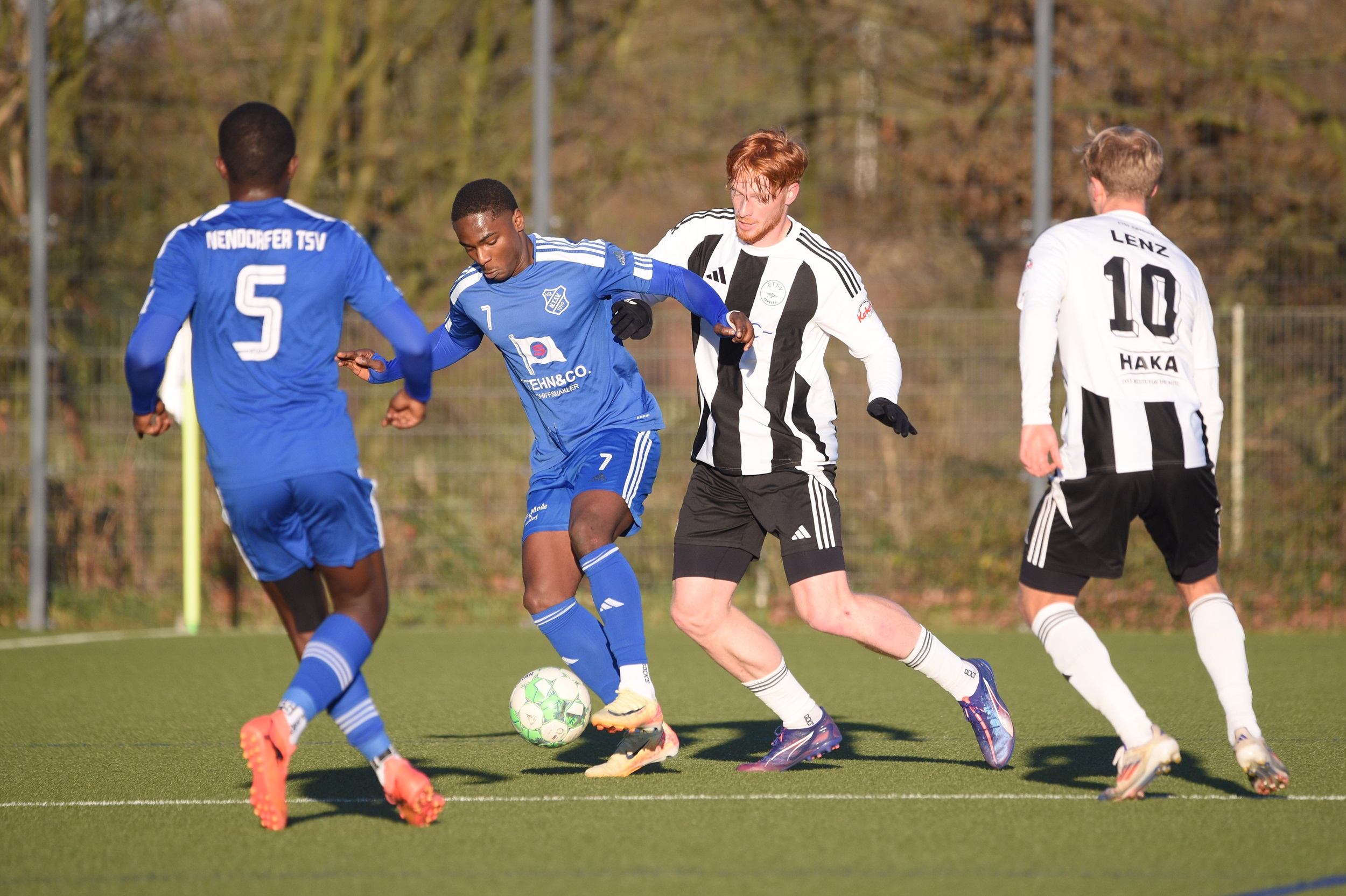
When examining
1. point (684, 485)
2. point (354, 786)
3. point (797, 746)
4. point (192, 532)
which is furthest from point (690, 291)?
point (192, 532)

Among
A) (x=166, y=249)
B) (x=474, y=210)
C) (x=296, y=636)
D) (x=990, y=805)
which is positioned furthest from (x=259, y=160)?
(x=990, y=805)

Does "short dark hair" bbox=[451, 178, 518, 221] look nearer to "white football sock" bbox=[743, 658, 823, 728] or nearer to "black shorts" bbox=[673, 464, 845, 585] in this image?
"black shorts" bbox=[673, 464, 845, 585]

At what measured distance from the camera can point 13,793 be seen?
190 inches

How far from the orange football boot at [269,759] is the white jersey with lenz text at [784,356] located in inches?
72.4

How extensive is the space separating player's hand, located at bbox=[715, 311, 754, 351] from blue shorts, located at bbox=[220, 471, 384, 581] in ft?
4.10

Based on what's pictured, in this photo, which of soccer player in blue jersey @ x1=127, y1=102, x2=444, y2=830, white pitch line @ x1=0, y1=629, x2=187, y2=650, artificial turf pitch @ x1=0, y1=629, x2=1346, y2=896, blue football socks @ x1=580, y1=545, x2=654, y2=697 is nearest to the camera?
artificial turf pitch @ x1=0, y1=629, x2=1346, y2=896

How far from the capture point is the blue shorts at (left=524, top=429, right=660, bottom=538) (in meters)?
5.16

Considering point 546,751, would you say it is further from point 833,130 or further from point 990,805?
point 833,130

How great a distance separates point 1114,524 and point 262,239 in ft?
8.44

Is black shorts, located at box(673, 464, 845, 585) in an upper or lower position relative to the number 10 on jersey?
lower

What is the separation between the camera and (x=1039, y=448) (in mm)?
4262

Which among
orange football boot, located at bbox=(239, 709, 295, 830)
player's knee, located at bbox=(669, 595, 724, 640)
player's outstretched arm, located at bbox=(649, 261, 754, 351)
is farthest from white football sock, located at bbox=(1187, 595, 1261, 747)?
→ orange football boot, located at bbox=(239, 709, 295, 830)

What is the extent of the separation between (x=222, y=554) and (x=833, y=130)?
5219 millimetres

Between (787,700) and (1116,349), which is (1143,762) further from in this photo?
(787,700)
